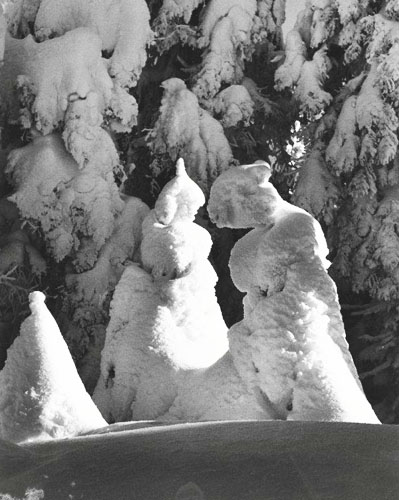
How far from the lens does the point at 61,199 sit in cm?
1141

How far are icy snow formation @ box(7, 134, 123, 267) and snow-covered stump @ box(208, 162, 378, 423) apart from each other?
4.75m

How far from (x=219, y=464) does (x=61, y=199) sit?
854cm

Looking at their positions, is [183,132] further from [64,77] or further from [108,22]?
[64,77]

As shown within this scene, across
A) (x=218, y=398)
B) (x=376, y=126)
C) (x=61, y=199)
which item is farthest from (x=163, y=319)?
(x=376, y=126)

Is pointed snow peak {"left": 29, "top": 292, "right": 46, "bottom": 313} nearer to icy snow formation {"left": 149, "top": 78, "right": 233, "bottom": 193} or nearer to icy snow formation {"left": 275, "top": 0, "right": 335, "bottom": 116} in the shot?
icy snow formation {"left": 149, "top": 78, "right": 233, "bottom": 193}

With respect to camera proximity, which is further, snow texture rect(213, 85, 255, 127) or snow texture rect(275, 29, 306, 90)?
snow texture rect(275, 29, 306, 90)

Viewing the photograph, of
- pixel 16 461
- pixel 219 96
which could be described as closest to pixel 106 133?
pixel 219 96

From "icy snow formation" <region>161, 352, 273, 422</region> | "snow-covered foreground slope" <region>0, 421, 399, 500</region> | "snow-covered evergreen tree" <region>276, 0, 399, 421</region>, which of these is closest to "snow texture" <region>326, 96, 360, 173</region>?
"snow-covered evergreen tree" <region>276, 0, 399, 421</region>

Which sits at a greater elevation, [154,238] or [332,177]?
[154,238]

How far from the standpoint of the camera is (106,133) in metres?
11.8

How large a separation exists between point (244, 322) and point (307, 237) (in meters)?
0.79

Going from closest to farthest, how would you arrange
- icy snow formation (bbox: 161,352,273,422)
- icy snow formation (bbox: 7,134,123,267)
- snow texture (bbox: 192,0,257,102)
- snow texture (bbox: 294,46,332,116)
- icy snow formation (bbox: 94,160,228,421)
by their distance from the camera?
icy snow formation (bbox: 161,352,273,422) → icy snow formation (bbox: 94,160,228,421) → icy snow formation (bbox: 7,134,123,267) → snow texture (bbox: 192,0,257,102) → snow texture (bbox: 294,46,332,116)

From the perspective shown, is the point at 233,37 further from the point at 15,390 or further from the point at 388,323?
the point at 15,390

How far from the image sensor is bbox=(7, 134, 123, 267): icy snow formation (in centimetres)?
1134
